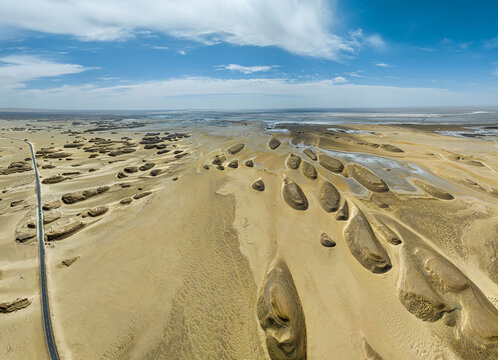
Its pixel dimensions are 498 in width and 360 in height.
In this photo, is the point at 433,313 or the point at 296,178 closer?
the point at 433,313

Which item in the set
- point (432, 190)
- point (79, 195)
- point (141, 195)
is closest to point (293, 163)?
point (432, 190)

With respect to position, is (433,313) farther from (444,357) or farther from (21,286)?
(21,286)

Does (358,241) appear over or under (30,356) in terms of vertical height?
over

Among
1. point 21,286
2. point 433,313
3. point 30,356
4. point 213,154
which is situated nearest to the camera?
point 30,356

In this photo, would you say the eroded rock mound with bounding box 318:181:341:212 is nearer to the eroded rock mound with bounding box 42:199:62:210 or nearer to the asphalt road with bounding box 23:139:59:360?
the asphalt road with bounding box 23:139:59:360

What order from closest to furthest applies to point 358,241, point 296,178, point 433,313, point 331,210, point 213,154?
point 433,313 → point 358,241 → point 331,210 → point 296,178 → point 213,154

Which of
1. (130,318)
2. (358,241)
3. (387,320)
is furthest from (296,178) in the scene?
(130,318)

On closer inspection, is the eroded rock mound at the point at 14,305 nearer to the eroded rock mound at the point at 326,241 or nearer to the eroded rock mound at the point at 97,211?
the eroded rock mound at the point at 97,211

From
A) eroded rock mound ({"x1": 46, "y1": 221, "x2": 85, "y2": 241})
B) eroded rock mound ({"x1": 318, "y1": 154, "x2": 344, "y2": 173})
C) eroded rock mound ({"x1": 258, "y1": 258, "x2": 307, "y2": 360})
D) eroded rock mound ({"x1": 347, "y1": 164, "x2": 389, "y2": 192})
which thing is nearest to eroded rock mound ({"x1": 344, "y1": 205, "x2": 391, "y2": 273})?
eroded rock mound ({"x1": 258, "y1": 258, "x2": 307, "y2": 360})
